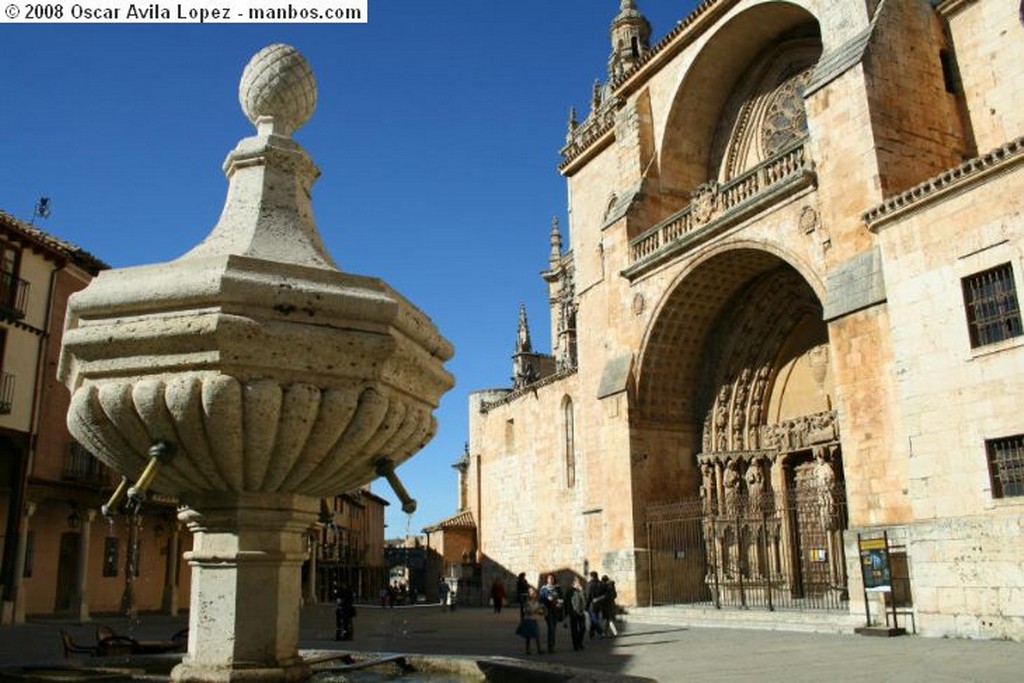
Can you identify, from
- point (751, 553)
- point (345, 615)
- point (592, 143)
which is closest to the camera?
point (345, 615)

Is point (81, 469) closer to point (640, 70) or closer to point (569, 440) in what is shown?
point (569, 440)

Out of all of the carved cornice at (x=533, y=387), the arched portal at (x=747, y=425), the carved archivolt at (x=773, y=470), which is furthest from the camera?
the carved cornice at (x=533, y=387)

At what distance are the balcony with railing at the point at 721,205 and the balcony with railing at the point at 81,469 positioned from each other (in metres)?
14.8

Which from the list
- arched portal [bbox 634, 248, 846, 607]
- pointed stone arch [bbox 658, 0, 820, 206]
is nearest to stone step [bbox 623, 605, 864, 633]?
arched portal [bbox 634, 248, 846, 607]

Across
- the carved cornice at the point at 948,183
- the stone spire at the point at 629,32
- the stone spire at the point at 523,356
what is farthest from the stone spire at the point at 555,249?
the carved cornice at the point at 948,183

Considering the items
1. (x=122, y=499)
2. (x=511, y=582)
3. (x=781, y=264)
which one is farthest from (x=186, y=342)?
(x=511, y=582)

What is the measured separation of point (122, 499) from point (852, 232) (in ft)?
39.2

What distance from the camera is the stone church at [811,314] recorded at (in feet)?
35.0

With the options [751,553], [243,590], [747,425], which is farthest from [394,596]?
[243,590]

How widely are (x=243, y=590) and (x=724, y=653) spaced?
25.8 ft

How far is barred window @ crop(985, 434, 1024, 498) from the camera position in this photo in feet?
33.0

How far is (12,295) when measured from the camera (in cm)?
1933

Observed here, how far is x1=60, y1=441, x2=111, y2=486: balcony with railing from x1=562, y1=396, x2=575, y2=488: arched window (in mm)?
13699

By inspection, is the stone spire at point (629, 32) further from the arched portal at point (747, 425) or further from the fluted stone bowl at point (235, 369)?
the fluted stone bowl at point (235, 369)
